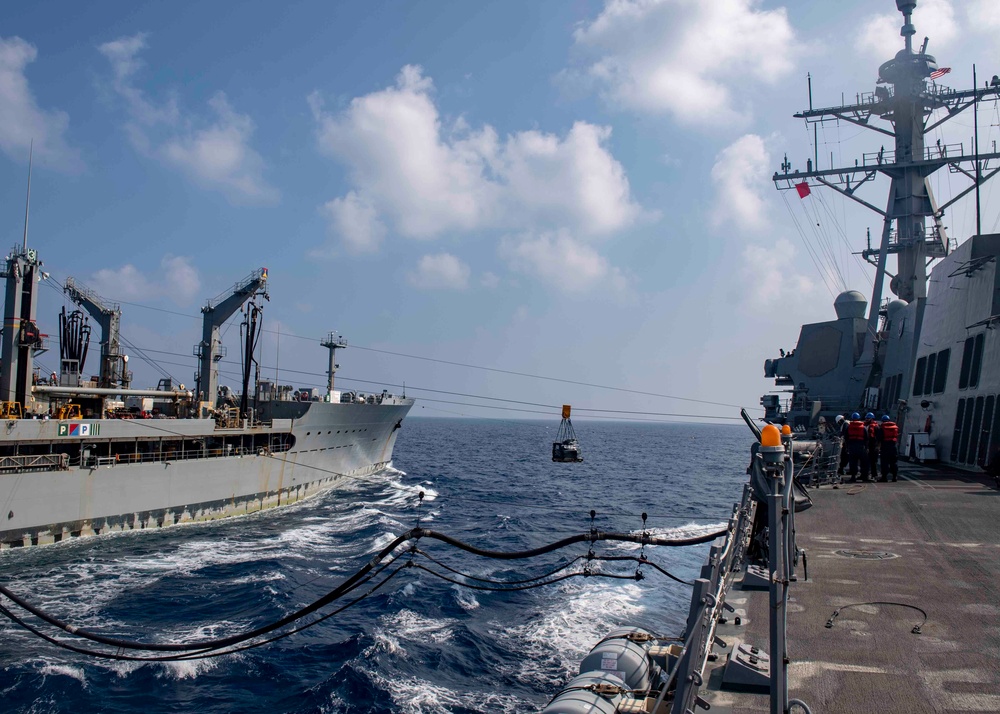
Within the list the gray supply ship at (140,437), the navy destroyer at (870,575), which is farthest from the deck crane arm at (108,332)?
the navy destroyer at (870,575)

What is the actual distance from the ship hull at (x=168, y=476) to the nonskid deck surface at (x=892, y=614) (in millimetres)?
24533

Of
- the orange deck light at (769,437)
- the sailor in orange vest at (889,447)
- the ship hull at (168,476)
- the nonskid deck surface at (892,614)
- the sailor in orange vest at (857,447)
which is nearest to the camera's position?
the orange deck light at (769,437)

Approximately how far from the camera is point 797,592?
7.75m

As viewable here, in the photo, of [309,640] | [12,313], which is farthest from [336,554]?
[12,313]

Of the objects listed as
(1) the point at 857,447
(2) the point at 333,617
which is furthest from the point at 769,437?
Answer: (1) the point at 857,447

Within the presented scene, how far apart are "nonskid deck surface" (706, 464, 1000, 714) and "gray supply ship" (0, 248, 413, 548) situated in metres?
24.7

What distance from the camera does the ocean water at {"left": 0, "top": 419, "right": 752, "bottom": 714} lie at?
38.3 feet

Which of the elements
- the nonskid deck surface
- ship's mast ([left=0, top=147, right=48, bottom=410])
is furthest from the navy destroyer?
ship's mast ([left=0, top=147, right=48, bottom=410])

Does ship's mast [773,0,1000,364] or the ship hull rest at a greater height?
ship's mast [773,0,1000,364]

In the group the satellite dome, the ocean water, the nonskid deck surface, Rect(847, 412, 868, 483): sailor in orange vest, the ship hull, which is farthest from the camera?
the satellite dome

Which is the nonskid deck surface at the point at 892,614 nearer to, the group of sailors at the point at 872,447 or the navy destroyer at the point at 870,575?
the navy destroyer at the point at 870,575

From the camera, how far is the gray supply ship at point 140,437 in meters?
24.1

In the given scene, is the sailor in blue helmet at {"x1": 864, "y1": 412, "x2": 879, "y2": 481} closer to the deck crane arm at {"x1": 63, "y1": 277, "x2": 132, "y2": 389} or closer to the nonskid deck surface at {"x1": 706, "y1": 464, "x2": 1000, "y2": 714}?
the nonskid deck surface at {"x1": 706, "y1": 464, "x2": 1000, "y2": 714}

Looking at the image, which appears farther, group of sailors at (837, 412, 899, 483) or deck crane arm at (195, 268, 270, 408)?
deck crane arm at (195, 268, 270, 408)
